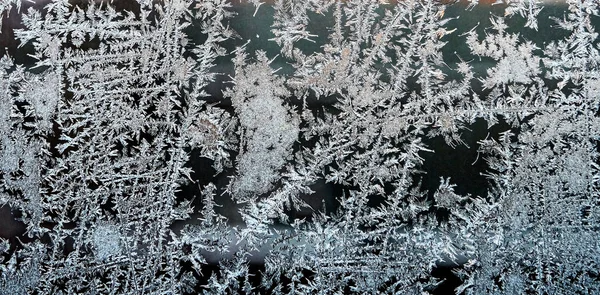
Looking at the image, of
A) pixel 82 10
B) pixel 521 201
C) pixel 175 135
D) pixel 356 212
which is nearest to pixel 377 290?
pixel 356 212

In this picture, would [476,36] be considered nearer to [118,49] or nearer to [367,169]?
[367,169]

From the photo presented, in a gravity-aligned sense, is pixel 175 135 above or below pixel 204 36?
below

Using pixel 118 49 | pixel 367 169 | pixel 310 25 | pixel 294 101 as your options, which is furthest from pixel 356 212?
pixel 118 49

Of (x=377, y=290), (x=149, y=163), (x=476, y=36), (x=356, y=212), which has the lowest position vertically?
(x=377, y=290)

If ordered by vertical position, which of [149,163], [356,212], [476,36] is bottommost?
[356,212]

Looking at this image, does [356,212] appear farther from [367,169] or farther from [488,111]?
[488,111]

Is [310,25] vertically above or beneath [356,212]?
above
